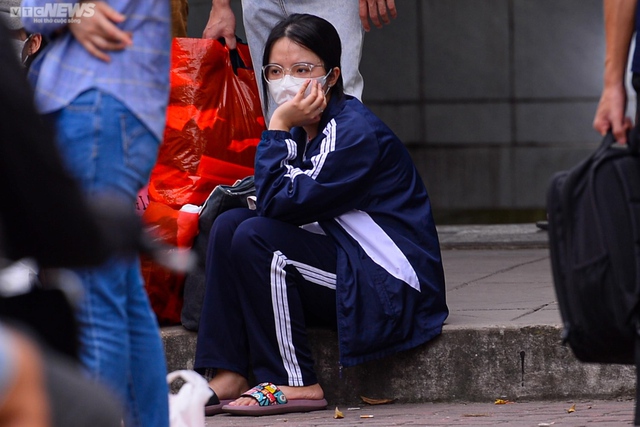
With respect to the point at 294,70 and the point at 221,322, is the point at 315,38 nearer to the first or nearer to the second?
the point at 294,70

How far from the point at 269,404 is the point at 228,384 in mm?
201

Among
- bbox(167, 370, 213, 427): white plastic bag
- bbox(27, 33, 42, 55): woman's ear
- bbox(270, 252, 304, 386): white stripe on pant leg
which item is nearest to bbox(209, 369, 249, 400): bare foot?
bbox(270, 252, 304, 386): white stripe on pant leg

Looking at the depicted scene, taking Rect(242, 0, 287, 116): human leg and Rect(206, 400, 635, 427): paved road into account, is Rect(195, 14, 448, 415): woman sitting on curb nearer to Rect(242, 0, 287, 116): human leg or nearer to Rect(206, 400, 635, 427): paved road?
Rect(206, 400, 635, 427): paved road

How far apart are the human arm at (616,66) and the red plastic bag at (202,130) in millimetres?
2085

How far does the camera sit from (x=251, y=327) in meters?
3.84

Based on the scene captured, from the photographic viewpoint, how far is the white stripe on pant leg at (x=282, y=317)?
149 inches

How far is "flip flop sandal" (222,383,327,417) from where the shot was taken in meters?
3.78

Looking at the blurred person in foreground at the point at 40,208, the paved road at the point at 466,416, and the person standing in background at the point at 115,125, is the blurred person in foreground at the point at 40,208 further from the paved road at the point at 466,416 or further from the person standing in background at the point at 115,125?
the paved road at the point at 466,416

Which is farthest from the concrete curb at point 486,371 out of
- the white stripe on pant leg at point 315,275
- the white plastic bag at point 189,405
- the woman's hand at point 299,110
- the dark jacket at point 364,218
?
the white plastic bag at point 189,405

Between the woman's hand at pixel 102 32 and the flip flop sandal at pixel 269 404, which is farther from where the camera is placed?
the flip flop sandal at pixel 269 404

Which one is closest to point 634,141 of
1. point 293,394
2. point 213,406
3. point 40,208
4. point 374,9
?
point 40,208

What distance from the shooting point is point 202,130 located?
4406 mm

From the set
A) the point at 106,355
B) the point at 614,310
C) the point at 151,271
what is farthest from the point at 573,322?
the point at 151,271

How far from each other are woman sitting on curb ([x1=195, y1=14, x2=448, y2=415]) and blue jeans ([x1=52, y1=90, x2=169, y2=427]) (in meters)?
1.22
